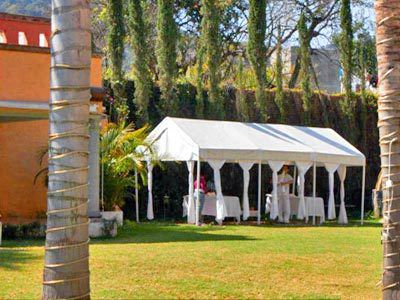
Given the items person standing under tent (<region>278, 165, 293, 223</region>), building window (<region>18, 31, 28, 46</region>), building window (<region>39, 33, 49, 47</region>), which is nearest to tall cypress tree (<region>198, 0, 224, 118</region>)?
person standing under tent (<region>278, 165, 293, 223</region>)

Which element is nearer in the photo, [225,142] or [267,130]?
[225,142]

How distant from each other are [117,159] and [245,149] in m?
3.55

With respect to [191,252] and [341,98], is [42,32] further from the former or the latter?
[341,98]

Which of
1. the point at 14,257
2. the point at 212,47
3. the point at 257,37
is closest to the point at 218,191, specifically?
the point at 212,47

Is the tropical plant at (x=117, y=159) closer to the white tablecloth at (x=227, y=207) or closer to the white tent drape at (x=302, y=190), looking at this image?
the white tablecloth at (x=227, y=207)

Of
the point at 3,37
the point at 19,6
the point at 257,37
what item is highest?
the point at 19,6

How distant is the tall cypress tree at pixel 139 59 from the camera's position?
25312 millimetres

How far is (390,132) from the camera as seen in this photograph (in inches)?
308

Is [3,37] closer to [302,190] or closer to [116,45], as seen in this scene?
[116,45]

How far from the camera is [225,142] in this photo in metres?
20.9

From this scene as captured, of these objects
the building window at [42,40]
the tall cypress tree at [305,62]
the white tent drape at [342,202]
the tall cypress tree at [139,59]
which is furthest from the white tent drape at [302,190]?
the building window at [42,40]

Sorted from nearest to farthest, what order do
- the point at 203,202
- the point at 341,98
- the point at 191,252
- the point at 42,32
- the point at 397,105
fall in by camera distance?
1. the point at 397,105
2. the point at 191,252
3. the point at 42,32
4. the point at 203,202
5. the point at 341,98

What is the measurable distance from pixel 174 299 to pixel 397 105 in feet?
9.84

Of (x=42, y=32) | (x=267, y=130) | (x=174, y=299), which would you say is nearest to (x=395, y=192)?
(x=174, y=299)
